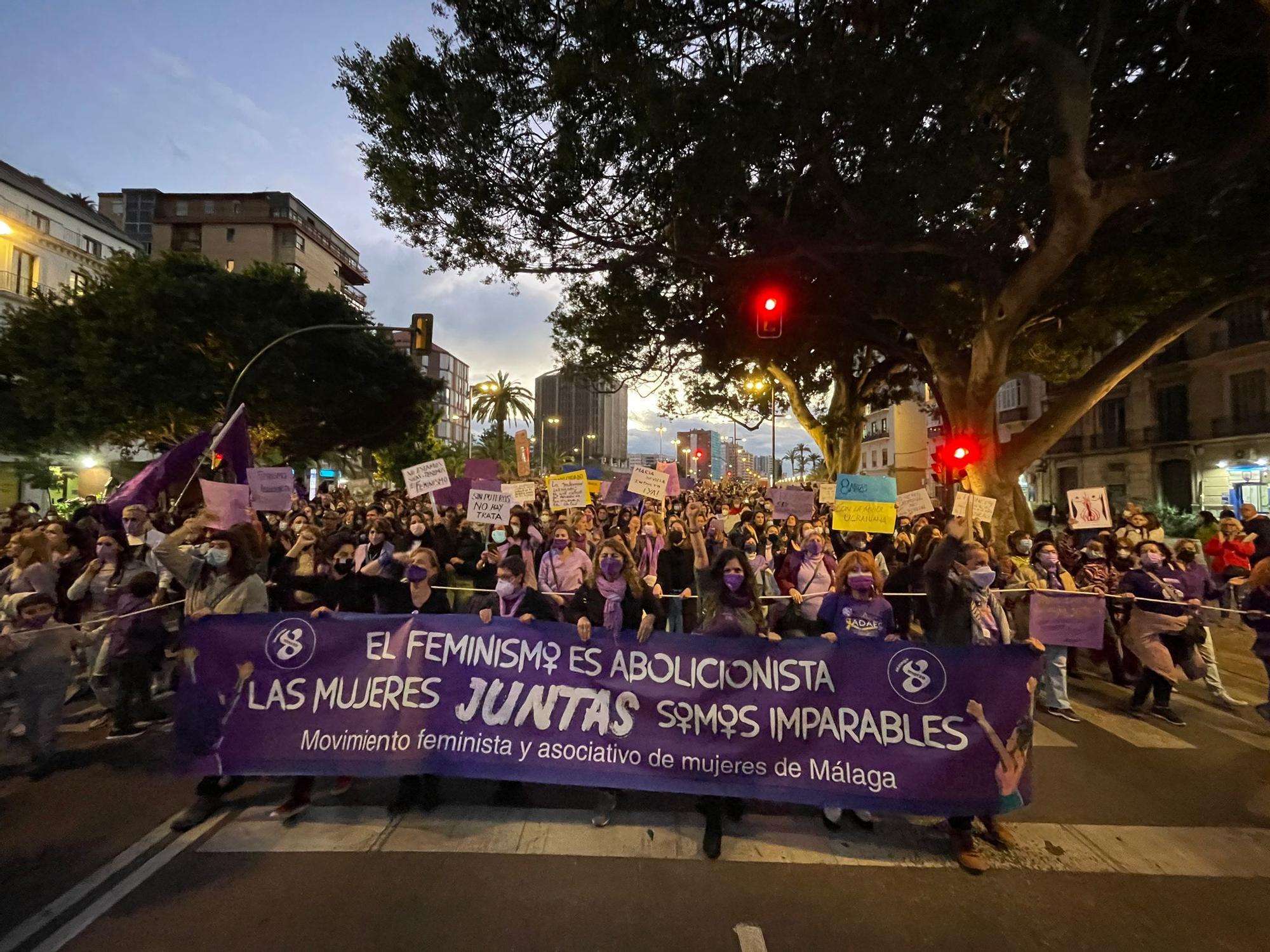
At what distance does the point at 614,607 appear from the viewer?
188 inches

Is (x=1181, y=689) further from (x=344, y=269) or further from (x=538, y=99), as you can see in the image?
(x=344, y=269)

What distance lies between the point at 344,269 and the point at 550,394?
10629cm

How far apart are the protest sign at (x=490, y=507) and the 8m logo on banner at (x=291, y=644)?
424 centimetres

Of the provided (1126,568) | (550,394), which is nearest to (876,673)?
(1126,568)

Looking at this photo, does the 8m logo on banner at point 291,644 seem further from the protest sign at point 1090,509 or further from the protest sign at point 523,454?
the protest sign at point 523,454

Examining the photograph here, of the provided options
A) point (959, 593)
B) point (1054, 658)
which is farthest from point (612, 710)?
point (1054, 658)

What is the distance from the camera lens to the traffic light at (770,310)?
963cm

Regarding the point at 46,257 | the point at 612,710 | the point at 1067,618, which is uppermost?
the point at 46,257

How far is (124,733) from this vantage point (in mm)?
5859

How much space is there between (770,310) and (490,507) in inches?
187

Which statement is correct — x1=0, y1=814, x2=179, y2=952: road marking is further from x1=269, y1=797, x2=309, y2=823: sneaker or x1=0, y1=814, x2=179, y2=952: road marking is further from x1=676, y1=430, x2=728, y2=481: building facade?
x1=676, y1=430, x2=728, y2=481: building facade

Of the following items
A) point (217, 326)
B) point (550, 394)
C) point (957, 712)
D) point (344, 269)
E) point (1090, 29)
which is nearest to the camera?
point (957, 712)

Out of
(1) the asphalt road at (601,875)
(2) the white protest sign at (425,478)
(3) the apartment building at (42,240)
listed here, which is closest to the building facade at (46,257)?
(3) the apartment building at (42,240)

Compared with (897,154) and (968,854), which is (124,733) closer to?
(968,854)
